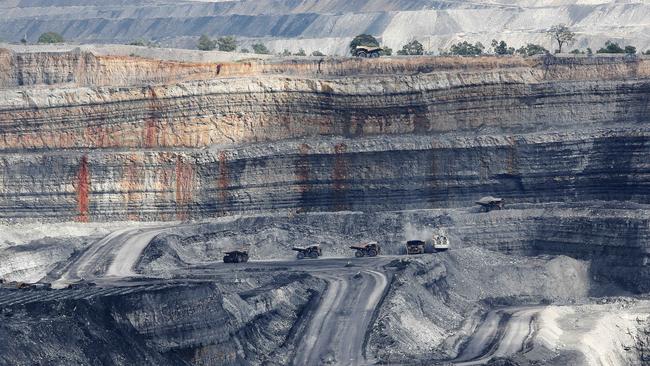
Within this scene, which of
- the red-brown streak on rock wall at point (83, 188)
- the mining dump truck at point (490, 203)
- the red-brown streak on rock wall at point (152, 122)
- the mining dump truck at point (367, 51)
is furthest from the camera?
the mining dump truck at point (367, 51)

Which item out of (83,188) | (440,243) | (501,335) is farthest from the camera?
(83,188)

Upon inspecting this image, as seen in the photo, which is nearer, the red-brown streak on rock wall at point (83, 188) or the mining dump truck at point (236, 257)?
the mining dump truck at point (236, 257)

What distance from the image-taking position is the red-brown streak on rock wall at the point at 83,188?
341 ft

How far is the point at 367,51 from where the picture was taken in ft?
397

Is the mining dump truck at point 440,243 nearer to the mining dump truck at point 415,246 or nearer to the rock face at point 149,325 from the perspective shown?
the mining dump truck at point 415,246

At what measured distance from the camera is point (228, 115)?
10756cm

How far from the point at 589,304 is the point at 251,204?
23827 millimetres

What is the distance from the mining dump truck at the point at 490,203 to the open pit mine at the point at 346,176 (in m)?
0.58

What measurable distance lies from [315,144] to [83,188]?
14.0 metres

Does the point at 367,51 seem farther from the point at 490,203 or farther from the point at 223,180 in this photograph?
the point at 490,203

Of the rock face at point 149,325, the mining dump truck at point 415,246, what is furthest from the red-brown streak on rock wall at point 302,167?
the rock face at point 149,325

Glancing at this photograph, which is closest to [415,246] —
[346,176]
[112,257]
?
[346,176]

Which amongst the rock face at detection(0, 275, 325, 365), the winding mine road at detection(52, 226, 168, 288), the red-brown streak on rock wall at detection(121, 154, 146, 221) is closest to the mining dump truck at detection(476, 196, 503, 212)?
the winding mine road at detection(52, 226, 168, 288)

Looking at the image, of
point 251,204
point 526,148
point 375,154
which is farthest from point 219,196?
point 526,148
